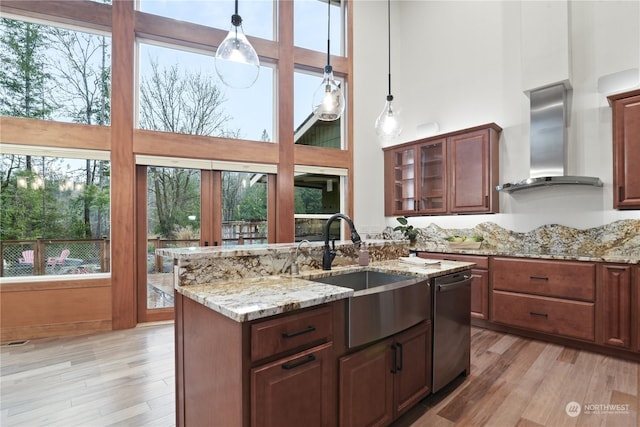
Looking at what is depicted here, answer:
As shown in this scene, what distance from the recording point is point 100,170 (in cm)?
403

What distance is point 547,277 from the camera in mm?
3359

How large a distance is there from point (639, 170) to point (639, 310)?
4.27 feet

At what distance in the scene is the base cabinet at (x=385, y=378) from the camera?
163 cm

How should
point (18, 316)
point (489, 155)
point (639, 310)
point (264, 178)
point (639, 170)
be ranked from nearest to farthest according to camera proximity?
point (639, 310), point (639, 170), point (18, 316), point (489, 155), point (264, 178)

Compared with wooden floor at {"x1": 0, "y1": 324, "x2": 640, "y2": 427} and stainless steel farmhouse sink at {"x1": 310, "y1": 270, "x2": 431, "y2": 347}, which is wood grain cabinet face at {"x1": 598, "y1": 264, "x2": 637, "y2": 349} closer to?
wooden floor at {"x1": 0, "y1": 324, "x2": 640, "y2": 427}

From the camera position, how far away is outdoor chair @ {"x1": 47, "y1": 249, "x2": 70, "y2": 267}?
3.84 m

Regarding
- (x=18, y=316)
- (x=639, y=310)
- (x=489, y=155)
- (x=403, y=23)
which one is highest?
(x=403, y=23)

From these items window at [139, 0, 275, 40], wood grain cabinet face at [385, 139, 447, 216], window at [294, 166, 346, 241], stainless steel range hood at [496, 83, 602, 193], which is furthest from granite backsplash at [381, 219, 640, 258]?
window at [139, 0, 275, 40]

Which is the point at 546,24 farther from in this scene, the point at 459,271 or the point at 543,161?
the point at 459,271

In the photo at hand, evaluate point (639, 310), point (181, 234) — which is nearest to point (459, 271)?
point (639, 310)

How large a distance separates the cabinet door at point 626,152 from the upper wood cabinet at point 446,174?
1.26m

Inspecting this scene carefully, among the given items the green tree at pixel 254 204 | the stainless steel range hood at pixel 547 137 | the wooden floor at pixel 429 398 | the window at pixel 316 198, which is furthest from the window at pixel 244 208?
the stainless steel range hood at pixel 547 137

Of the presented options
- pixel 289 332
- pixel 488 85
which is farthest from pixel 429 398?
pixel 488 85

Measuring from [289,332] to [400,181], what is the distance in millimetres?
4510
